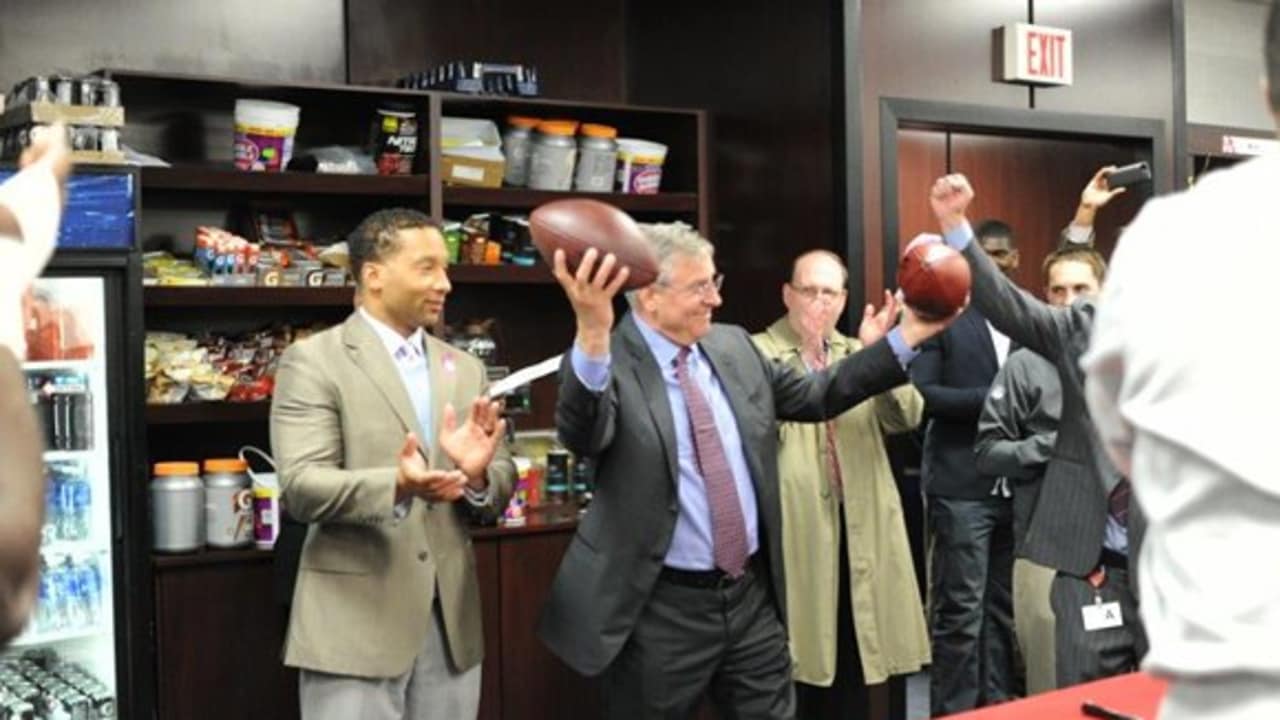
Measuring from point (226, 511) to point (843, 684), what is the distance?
6.50 feet

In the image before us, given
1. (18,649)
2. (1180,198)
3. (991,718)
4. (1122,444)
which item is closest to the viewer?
(1180,198)

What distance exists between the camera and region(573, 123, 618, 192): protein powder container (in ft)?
16.9

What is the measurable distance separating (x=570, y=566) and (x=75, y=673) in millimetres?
1488

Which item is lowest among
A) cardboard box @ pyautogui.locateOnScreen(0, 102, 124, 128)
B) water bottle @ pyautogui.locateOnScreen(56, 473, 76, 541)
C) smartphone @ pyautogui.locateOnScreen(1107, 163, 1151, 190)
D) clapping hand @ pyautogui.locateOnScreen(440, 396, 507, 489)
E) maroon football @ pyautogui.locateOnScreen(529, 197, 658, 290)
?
water bottle @ pyautogui.locateOnScreen(56, 473, 76, 541)

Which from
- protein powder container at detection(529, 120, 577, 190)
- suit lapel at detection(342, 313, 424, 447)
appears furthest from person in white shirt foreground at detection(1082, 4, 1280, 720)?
protein powder container at detection(529, 120, 577, 190)

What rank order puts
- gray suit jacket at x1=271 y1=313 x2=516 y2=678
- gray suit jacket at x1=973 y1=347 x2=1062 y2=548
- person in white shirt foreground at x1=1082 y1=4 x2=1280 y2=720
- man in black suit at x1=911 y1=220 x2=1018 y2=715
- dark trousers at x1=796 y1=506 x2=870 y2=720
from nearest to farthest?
person in white shirt foreground at x1=1082 y1=4 x2=1280 y2=720, gray suit jacket at x1=271 y1=313 x2=516 y2=678, gray suit jacket at x1=973 y1=347 x2=1062 y2=548, dark trousers at x1=796 y1=506 x2=870 y2=720, man in black suit at x1=911 y1=220 x2=1018 y2=715

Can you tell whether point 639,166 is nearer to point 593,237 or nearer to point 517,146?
point 517,146

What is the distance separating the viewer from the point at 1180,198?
4.13ft

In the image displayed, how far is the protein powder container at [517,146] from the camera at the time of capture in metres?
5.05

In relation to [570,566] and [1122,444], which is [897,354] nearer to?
[570,566]

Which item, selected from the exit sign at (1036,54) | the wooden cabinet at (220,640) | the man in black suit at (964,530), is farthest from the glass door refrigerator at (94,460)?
the exit sign at (1036,54)

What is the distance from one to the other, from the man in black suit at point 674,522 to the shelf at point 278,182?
1445 millimetres

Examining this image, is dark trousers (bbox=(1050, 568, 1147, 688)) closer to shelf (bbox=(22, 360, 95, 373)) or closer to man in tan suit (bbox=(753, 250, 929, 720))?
man in tan suit (bbox=(753, 250, 929, 720))

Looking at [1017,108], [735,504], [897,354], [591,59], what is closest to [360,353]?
[735,504]
